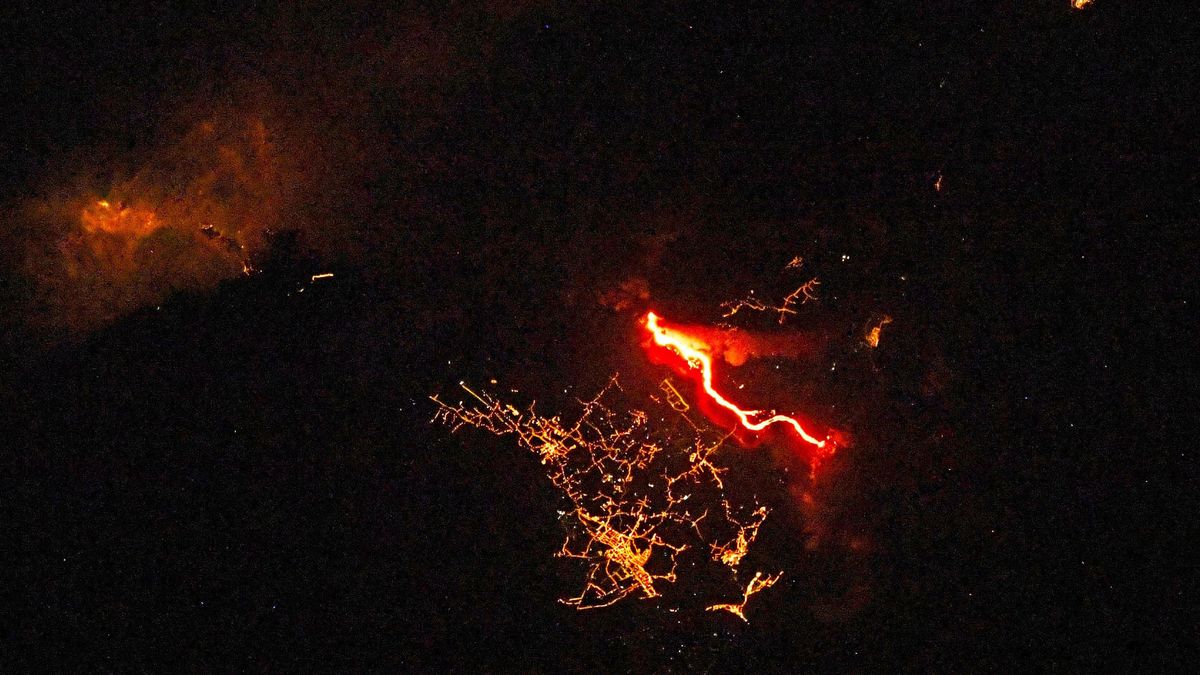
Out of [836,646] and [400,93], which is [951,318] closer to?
[836,646]

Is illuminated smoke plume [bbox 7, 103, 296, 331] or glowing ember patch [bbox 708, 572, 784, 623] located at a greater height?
illuminated smoke plume [bbox 7, 103, 296, 331]

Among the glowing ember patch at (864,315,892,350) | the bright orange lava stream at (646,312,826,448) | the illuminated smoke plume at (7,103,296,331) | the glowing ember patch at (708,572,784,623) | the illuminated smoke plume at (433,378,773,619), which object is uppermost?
the illuminated smoke plume at (7,103,296,331)

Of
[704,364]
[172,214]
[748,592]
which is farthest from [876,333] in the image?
[172,214]

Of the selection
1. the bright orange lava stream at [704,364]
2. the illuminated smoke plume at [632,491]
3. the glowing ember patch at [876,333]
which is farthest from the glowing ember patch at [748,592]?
the glowing ember patch at [876,333]

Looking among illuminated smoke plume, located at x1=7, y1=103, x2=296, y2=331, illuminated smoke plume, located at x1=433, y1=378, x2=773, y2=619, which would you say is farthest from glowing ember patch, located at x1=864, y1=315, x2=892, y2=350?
illuminated smoke plume, located at x1=7, y1=103, x2=296, y2=331

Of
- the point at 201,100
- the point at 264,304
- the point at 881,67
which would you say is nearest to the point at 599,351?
the point at 264,304

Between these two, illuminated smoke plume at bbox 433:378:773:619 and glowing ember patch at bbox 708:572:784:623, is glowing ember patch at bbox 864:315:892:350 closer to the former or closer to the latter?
illuminated smoke plume at bbox 433:378:773:619

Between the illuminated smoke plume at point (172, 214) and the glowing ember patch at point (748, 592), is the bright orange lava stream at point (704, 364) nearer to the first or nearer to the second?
the glowing ember patch at point (748, 592)

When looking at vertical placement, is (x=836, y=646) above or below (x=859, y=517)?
below
